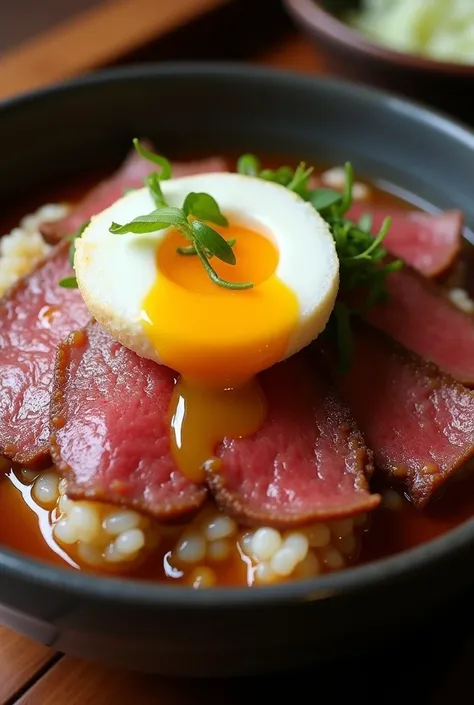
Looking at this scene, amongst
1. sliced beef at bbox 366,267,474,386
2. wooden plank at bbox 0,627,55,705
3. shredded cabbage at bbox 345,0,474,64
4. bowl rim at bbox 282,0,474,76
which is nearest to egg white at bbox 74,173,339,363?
sliced beef at bbox 366,267,474,386

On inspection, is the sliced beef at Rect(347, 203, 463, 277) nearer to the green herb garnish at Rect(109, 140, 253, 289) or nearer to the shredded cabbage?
the green herb garnish at Rect(109, 140, 253, 289)

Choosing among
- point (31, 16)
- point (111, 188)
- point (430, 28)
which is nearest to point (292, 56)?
point (430, 28)

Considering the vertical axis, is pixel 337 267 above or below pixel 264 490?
above

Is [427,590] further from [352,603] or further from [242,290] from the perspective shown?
[242,290]

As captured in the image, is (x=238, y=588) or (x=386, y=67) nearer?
(x=238, y=588)

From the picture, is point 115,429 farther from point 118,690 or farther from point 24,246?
point 24,246

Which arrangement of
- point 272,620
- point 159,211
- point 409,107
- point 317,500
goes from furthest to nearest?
point 409,107 → point 159,211 → point 317,500 → point 272,620

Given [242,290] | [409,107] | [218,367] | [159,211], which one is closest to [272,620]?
[218,367]
